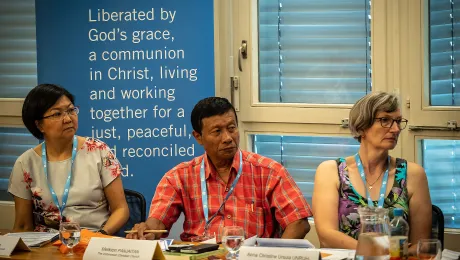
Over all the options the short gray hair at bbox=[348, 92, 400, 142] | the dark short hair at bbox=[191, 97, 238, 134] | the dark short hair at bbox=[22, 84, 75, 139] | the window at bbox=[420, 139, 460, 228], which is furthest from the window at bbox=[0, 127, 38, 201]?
the short gray hair at bbox=[348, 92, 400, 142]

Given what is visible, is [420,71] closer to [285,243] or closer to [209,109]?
[209,109]

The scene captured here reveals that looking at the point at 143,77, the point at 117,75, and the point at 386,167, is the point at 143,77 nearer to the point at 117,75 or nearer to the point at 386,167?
the point at 117,75

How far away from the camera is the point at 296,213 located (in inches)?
143

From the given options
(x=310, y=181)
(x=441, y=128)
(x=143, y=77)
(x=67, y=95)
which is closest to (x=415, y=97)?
(x=441, y=128)

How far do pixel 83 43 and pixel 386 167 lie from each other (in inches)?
87.5

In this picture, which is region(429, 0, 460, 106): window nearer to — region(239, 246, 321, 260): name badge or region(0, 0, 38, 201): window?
region(239, 246, 321, 260): name badge

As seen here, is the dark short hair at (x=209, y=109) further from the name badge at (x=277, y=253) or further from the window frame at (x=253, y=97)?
the window frame at (x=253, y=97)

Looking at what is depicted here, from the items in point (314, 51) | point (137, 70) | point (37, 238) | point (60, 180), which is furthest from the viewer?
point (314, 51)

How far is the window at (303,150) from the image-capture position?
16.5ft

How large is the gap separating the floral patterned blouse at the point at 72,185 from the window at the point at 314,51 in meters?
1.43

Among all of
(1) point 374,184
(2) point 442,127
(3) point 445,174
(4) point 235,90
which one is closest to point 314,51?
(4) point 235,90

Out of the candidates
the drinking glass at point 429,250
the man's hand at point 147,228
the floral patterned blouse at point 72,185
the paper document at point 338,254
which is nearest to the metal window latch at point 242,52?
the floral patterned blouse at point 72,185

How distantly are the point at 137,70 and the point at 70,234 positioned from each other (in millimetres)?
1855

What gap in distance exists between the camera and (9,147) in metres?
5.92
